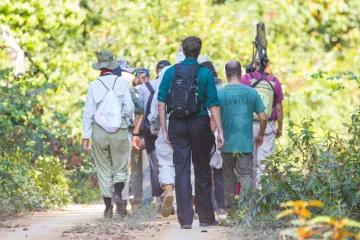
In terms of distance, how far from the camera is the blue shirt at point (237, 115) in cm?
909

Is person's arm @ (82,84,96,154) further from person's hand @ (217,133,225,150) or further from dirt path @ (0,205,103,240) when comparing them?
person's hand @ (217,133,225,150)

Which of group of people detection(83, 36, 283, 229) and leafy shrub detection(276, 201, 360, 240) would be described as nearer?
leafy shrub detection(276, 201, 360, 240)

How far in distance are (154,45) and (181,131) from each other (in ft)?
32.2

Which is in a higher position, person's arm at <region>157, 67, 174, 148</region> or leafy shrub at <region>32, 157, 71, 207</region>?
person's arm at <region>157, 67, 174, 148</region>

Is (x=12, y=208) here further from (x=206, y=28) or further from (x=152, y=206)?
(x=206, y=28)

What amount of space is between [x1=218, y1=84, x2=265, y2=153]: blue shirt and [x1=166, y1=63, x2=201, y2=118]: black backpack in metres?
0.76

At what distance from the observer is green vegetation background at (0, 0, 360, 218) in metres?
15.0

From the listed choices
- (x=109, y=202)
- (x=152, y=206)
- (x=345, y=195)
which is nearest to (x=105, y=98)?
(x=109, y=202)

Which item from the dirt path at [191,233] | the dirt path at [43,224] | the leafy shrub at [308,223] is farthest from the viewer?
the dirt path at [43,224]

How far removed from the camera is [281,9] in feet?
65.3

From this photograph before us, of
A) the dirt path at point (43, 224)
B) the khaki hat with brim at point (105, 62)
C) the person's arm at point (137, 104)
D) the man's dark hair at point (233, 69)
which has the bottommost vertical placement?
the dirt path at point (43, 224)

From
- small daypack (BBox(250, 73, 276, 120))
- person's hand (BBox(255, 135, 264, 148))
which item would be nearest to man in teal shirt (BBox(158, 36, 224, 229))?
person's hand (BBox(255, 135, 264, 148))

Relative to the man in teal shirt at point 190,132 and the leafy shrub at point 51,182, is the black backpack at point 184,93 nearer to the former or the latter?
the man in teal shirt at point 190,132

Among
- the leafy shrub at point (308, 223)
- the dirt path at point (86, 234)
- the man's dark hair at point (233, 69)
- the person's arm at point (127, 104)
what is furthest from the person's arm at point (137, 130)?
the leafy shrub at point (308, 223)
